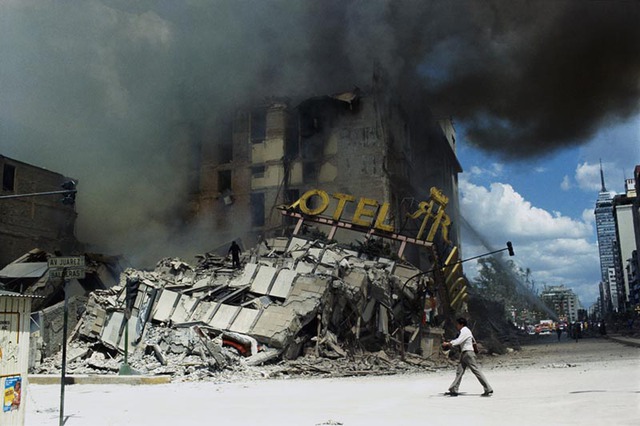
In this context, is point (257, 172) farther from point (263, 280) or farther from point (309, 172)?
point (263, 280)

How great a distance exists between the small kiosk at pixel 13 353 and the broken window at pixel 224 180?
36803mm

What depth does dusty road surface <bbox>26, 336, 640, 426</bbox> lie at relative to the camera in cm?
817

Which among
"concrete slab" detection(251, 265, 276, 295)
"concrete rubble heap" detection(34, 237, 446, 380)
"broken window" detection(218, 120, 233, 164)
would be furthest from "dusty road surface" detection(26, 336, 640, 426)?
"broken window" detection(218, 120, 233, 164)

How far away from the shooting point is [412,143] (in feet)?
159

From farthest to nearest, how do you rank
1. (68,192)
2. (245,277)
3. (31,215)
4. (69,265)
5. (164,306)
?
1. (31,215)
2. (245,277)
3. (164,306)
4. (68,192)
5. (69,265)

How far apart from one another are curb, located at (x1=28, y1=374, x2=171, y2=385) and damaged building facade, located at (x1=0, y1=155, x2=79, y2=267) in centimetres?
2117

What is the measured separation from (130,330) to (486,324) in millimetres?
27359

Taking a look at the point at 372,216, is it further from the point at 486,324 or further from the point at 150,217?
the point at 150,217

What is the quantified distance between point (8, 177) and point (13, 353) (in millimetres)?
32550

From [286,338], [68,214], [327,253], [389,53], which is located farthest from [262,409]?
[68,214]

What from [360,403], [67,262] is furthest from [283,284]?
[67,262]

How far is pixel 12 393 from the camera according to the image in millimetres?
7262

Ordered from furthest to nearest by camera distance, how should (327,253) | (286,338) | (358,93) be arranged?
(358,93) < (327,253) < (286,338)

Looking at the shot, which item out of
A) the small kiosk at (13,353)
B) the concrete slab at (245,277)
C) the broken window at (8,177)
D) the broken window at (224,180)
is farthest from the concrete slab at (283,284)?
the broken window at (224,180)
